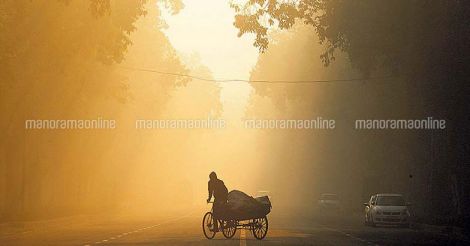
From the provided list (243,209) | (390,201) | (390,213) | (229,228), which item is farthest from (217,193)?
(390,201)

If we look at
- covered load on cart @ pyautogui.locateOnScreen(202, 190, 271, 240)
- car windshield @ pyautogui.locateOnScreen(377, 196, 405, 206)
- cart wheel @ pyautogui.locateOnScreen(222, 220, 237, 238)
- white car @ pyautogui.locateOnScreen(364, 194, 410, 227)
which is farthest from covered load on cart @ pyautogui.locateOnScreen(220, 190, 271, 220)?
car windshield @ pyautogui.locateOnScreen(377, 196, 405, 206)

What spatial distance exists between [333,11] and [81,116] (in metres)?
24.4

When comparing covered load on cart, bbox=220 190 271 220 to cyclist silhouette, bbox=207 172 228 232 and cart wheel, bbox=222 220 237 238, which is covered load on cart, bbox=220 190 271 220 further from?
cart wheel, bbox=222 220 237 238

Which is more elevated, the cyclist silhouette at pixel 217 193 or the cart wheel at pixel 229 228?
the cyclist silhouette at pixel 217 193

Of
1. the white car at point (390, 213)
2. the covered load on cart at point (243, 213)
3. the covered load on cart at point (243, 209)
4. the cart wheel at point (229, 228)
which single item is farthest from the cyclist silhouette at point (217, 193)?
the white car at point (390, 213)

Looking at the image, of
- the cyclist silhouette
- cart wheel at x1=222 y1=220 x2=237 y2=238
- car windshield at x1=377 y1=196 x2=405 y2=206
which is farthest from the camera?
car windshield at x1=377 y1=196 x2=405 y2=206

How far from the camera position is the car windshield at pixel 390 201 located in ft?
155

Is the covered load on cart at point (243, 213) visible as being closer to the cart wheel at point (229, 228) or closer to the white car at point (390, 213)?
the cart wheel at point (229, 228)

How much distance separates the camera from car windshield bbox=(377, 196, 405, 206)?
47.3 meters

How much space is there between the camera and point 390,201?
1874 inches

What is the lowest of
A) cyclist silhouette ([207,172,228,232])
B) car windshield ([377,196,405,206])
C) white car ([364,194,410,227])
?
white car ([364,194,410,227])

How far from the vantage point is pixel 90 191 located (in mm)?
77062

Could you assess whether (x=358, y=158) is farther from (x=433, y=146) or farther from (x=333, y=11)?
(x=333, y=11)

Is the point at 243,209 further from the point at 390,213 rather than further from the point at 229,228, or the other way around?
the point at 390,213
